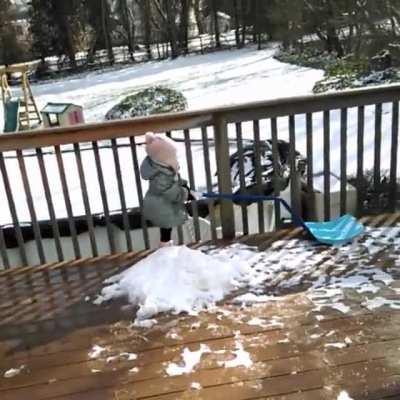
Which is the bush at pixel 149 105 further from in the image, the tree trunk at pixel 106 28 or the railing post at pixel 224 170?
the tree trunk at pixel 106 28

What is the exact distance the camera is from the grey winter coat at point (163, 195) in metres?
2.86

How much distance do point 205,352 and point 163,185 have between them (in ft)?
3.13

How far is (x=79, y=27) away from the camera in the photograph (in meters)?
22.5

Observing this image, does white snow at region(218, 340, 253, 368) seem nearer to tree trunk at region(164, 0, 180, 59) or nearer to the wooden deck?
the wooden deck

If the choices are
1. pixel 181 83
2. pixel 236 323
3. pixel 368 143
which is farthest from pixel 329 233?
pixel 181 83

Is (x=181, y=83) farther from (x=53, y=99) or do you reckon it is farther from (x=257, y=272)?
(x=257, y=272)

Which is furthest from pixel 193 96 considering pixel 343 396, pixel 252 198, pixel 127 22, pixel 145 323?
pixel 127 22

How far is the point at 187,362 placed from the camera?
215cm

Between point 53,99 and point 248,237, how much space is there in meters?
12.8

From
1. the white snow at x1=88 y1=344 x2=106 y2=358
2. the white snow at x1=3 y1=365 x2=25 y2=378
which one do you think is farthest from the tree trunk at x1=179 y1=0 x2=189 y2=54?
the white snow at x1=3 y1=365 x2=25 y2=378

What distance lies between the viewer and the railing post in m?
3.07

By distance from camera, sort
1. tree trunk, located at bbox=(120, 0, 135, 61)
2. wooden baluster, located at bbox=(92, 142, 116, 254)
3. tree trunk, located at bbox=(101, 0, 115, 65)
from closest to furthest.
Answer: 1. wooden baluster, located at bbox=(92, 142, 116, 254)
2. tree trunk, located at bbox=(101, 0, 115, 65)
3. tree trunk, located at bbox=(120, 0, 135, 61)

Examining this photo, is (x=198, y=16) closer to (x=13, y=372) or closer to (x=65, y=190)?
(x=65, y=190)

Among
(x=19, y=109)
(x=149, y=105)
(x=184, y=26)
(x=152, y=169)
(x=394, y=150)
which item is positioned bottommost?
(x=149, y=105)
